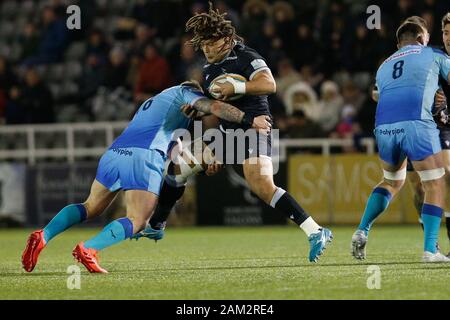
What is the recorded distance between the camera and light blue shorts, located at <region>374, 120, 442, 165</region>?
8.45 metres

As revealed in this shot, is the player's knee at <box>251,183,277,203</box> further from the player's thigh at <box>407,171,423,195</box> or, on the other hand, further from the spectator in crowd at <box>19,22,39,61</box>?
the spectator in crowd at <box>19,22,39,61</box>

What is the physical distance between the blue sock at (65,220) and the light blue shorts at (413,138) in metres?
2.67

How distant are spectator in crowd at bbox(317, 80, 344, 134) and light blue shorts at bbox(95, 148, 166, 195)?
8.67 m

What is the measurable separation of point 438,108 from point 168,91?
93.2 inches

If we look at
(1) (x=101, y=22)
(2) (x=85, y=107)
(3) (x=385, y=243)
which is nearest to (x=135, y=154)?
(3) (x=385, y=243)

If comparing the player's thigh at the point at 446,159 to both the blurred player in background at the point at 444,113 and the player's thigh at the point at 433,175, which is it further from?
A: the player's thigh at the point at 433,175

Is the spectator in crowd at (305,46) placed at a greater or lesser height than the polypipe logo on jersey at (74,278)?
greater

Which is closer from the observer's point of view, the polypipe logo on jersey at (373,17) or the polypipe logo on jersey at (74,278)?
the polypipe logo on jersey at (74,278)

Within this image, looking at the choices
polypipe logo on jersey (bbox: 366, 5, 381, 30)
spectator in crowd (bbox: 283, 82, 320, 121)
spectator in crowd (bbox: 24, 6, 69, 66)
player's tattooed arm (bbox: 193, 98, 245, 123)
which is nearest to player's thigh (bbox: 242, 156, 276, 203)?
player's tattooed arm (bbox: 193, 98, 245, 123)

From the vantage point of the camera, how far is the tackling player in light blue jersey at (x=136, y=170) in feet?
26.1

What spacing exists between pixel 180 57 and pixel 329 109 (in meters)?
3.03

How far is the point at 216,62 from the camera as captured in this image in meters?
Answer: 8.93

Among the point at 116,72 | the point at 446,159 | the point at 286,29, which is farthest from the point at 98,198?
the point at 116,72

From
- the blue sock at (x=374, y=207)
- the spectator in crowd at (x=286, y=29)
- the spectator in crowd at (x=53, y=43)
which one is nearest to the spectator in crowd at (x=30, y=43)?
the spectator in crowd at (x=53, y=43)
